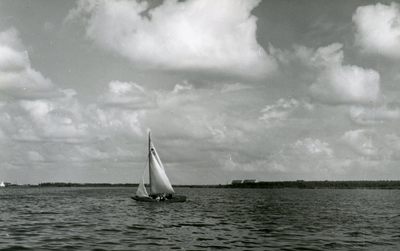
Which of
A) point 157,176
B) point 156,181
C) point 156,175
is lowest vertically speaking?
point 156,181

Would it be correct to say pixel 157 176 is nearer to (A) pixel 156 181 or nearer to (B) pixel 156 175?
(B) pixel 156 175

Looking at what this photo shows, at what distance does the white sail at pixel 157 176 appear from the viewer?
6419cm

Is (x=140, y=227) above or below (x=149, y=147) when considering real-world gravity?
below

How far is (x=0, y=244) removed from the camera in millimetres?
26188

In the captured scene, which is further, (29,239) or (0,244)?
(29,239)

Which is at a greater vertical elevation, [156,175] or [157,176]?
[156,175]

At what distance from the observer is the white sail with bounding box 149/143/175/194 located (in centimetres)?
6419

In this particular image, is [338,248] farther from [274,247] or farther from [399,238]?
[399,238]

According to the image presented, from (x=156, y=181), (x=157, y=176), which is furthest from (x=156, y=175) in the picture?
(x=156, y=181)

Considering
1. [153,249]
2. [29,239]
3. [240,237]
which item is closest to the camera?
[153,249]

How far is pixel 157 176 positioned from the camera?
212 feet

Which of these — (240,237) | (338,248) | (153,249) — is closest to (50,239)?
(153,249)

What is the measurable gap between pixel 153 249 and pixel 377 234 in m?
21.0

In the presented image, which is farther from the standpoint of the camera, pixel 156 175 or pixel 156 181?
pixel 156 181
